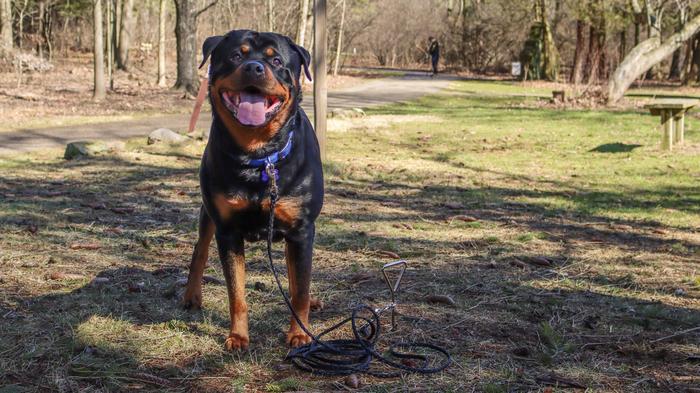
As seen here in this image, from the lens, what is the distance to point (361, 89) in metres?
31.7

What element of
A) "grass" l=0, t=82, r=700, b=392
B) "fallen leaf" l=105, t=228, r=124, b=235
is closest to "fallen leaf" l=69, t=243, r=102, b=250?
"grass" l=0, t=82, r=700, b=392

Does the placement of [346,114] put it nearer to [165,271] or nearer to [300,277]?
[165,271]

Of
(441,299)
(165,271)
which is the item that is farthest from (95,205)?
(441,299)

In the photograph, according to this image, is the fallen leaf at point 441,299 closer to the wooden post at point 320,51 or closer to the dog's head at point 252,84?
the dog's head at point 252,84

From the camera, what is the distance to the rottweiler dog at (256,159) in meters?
3.52

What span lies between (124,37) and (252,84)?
34.1 meters

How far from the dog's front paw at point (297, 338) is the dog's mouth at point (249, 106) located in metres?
1.10

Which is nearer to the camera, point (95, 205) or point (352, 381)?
point (352, 381)

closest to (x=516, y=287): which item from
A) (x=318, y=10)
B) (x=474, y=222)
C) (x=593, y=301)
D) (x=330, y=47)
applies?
(x=593, y=301)

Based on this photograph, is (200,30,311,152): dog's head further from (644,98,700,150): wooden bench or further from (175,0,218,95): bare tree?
(175,0,218,95): bare tree

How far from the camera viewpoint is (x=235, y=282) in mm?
3900

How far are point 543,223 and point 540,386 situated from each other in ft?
13.9

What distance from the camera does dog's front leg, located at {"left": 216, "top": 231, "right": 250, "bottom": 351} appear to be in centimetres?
385

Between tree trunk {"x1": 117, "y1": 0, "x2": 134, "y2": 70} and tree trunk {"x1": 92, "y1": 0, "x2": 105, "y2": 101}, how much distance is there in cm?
1454
